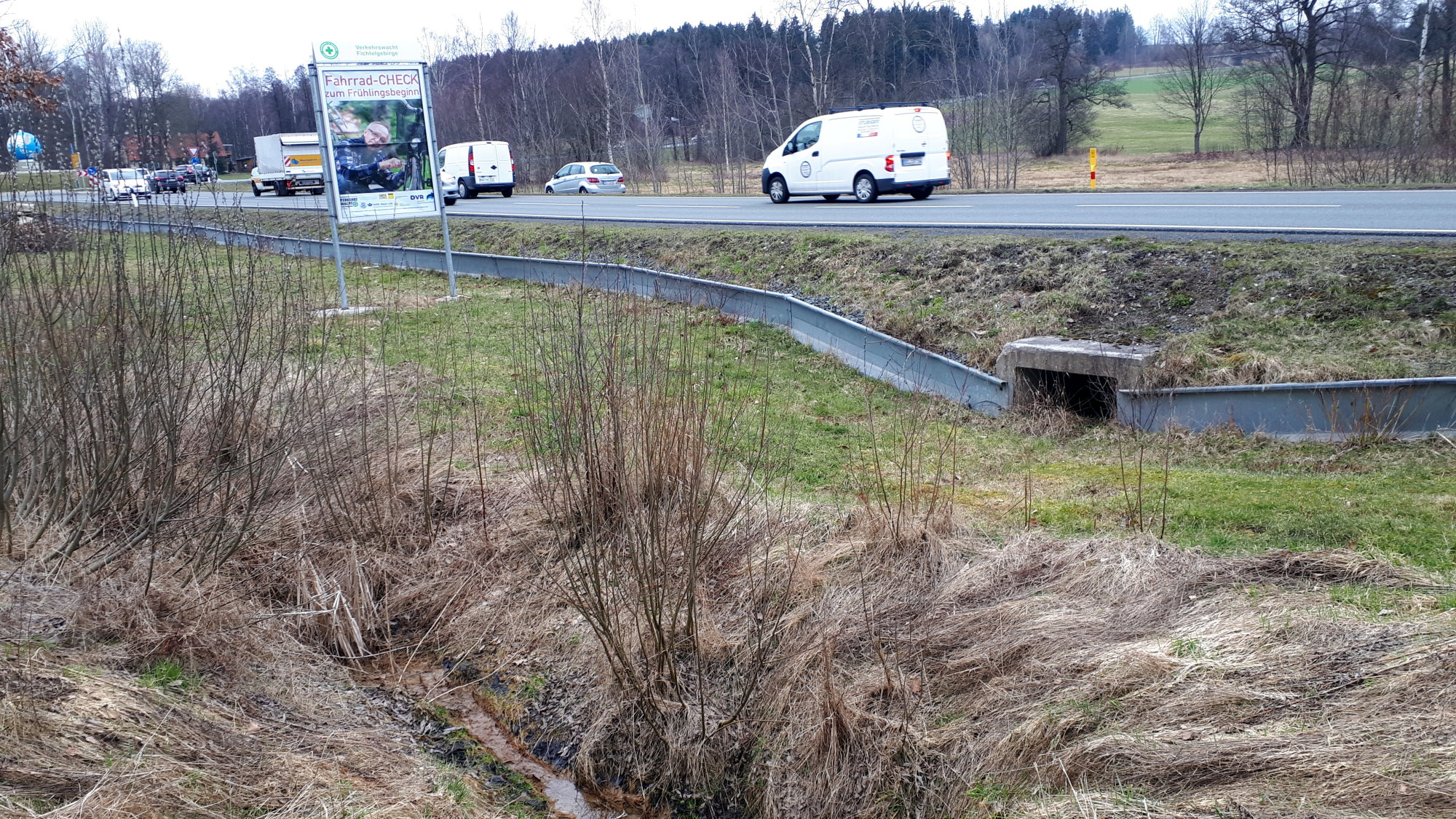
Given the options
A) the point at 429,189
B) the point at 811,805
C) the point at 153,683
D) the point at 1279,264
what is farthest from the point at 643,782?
the point at 429,189

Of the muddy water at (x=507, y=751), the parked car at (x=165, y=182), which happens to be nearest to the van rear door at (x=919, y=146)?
the parked car at (x=165, y=182)

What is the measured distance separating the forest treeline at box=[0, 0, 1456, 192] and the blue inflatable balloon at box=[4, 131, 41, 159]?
10 centimetres

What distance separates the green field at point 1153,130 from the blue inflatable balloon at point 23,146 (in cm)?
4372

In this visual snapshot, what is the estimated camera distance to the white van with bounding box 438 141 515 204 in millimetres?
35344

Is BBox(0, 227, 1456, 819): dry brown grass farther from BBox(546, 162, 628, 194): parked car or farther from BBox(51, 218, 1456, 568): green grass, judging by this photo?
BBox(546, 162, 628, 194): parked car

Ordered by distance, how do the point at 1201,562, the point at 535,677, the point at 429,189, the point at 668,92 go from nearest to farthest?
the point at 1201,562
the point at 535,677
the point at 429,189
the point at 668,92

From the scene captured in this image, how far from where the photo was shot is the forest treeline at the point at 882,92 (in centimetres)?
1014

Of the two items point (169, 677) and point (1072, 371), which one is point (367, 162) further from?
point (169, 677)

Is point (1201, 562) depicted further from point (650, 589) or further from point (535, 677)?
point (535, 677)

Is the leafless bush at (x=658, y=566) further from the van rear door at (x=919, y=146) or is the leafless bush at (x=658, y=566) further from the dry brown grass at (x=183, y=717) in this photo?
the van rear door at (x=919, y=146)

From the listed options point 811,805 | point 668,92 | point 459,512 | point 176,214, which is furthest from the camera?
point 668,92

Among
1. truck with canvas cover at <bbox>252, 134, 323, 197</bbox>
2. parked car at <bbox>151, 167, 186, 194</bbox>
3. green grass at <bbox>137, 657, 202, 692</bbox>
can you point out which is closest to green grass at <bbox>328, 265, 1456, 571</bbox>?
parked car at <bbox>151, 167, 186, 194</bbox>

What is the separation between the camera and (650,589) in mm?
5016

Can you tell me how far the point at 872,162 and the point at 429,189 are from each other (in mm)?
9539
